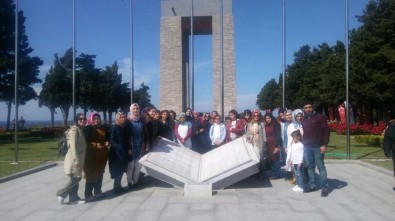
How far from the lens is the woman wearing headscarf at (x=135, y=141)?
7.98m

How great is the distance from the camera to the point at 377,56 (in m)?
29.5

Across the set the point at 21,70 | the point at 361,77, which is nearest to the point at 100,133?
the point at 21,70

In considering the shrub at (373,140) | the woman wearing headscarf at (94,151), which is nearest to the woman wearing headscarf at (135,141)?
the woman wearing headscarf at (94,151)

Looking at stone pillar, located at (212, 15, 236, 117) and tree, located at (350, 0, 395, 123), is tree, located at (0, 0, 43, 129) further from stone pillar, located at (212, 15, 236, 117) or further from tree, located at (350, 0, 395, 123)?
tree, located at (350, 0, 395, 123)

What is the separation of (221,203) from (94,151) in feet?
7.86

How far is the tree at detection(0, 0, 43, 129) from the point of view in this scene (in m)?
28.2

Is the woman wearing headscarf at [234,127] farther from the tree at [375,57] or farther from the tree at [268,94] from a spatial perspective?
the tree at [268,94]

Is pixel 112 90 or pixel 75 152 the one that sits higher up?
pixel 112 90

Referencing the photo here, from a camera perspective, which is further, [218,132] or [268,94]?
[268,94]

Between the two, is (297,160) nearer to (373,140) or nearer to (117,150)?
(117,150)

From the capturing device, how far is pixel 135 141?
318 inches

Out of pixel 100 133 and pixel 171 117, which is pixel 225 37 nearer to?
pixel 171 117

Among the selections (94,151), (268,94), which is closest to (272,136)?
(94,151)

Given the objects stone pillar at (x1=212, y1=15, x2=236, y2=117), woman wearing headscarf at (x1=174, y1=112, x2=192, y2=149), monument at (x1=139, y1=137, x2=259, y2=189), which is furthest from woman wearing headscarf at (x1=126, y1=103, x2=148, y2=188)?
stone pillar at (x1=212, y1=15, x2=236, y2=117)
